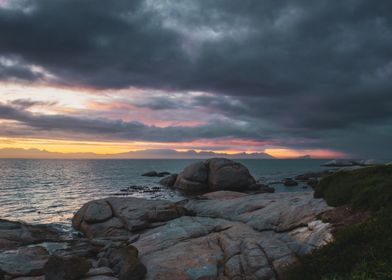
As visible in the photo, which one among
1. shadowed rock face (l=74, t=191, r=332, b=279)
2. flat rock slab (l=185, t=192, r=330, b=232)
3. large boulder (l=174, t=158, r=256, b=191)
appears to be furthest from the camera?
large boulder (l=174, t=158, r=256, b=191)

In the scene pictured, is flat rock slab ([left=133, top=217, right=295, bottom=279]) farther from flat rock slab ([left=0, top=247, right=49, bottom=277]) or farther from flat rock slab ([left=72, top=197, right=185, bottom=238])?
flat rock slab ([left=72, top=197, right=185, bottom=238])

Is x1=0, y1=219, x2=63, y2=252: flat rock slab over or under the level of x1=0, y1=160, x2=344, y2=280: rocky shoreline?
under

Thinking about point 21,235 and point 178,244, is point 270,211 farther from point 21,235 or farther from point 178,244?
point 21,235

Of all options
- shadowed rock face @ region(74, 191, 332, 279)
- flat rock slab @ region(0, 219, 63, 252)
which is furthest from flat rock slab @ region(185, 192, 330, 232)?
flat rock slab @ region(0, 219, 63, 252)

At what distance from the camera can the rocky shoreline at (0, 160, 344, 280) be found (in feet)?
40.6

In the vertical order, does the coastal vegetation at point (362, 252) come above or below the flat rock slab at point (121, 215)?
above

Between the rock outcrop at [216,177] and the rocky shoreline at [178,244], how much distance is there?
3175cm

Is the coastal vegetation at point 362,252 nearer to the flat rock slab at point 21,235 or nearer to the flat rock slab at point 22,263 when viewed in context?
the flat rock slab at point 22,263

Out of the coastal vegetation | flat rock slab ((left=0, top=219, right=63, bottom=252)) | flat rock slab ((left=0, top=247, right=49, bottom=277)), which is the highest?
the coastal vegetation

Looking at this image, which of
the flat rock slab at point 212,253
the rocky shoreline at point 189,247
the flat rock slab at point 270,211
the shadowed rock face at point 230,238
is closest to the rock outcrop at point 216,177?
the flat rock slab at point 270,211

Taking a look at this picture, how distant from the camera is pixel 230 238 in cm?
1532

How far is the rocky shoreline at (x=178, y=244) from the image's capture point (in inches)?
487

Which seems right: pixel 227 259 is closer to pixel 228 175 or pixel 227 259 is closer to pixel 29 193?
pixel 228 175

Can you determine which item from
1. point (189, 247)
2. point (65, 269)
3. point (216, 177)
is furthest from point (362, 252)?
point (216, 177)
